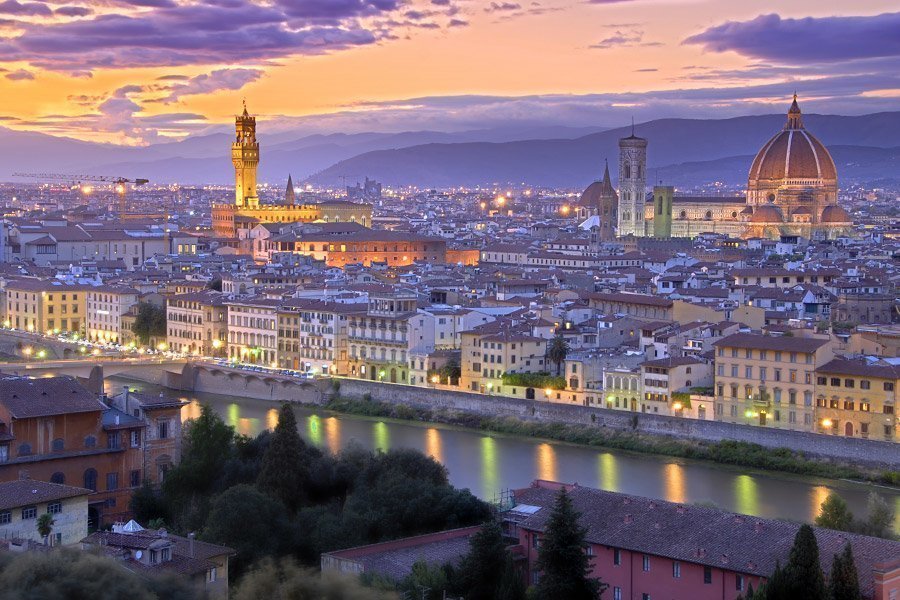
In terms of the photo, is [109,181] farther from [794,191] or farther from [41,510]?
[41,510]

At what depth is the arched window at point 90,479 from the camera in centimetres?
1210

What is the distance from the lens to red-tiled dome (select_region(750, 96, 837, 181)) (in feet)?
156

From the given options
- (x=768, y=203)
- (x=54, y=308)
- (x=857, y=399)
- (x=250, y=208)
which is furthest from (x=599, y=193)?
(x=857, y=399)

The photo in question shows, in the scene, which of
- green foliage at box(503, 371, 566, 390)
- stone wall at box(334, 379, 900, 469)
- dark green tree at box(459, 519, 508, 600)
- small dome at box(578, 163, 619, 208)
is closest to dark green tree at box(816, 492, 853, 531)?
dark green tree at box(459, 519, 508, 600)

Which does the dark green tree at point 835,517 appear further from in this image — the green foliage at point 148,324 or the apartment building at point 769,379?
the green foliage at point 148,324

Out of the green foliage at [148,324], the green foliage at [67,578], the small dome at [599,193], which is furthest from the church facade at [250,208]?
the green foliage at [67,578]

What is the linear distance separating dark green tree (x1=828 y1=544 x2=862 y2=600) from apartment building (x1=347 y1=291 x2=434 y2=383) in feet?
39.9

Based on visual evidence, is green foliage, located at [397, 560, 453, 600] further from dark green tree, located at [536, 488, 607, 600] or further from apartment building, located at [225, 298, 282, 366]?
apartment building, located at [225, 298, 282, 366]

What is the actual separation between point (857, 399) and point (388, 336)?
6781mm

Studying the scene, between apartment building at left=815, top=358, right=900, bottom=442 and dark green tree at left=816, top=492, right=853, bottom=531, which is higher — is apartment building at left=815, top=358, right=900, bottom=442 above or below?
above

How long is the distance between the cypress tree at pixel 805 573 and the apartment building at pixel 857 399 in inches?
289

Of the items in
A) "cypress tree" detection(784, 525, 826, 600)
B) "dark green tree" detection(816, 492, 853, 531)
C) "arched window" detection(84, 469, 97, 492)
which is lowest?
"dark green tree" detection(816, 492, 853, 531)

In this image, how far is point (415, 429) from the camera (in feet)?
60.2

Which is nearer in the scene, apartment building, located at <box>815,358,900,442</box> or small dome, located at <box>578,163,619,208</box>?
apartment building, located at <box>815,358,900,442</box>
